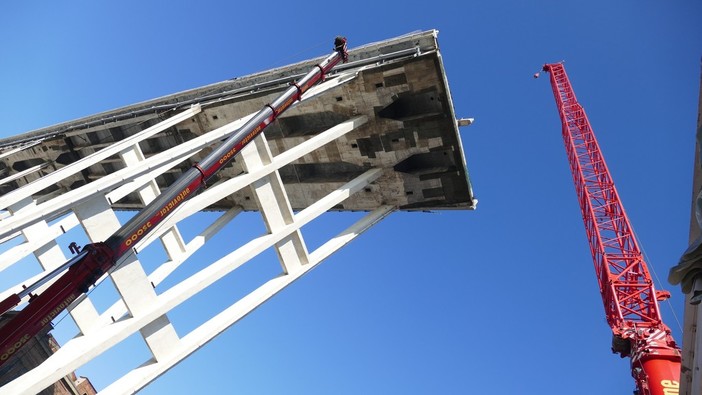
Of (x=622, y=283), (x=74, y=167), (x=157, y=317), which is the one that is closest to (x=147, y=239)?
(x=157, y=317)

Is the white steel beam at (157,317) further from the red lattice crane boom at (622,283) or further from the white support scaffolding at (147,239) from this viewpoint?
the red lattice crane boom at (622,283)

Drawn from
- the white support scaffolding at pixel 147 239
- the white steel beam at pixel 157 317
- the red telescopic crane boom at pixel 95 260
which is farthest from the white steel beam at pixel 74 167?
the white steel beam at pixel 157 317

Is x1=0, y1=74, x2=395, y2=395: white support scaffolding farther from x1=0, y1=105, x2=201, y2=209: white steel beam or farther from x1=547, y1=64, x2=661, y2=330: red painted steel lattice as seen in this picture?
x1=547, y1=64, x2=661, y2=330: red painted steel lattice

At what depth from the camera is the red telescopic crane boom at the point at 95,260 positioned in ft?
26.7

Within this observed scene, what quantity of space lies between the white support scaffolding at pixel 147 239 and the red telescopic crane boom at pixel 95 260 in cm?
68

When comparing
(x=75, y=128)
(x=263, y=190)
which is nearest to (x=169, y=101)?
(x=75, y=128)

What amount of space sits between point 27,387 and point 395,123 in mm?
12567

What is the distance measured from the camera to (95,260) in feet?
29.7

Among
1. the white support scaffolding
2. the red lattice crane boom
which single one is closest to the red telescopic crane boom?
the white support scaffolding

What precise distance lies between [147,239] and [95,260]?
8.33ft

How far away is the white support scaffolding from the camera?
9.88m

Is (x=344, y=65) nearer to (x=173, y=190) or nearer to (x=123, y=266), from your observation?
(x=173, y=190)

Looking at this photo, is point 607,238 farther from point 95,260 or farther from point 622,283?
point 95,260

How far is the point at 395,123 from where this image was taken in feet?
55.2
